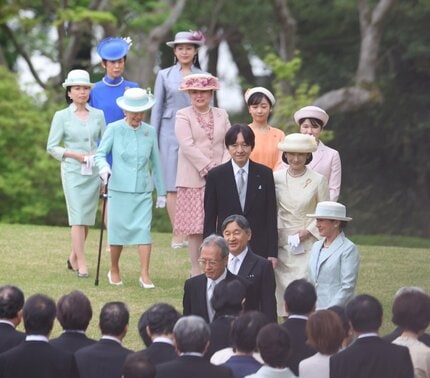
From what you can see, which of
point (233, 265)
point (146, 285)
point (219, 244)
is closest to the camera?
point (219, 244)

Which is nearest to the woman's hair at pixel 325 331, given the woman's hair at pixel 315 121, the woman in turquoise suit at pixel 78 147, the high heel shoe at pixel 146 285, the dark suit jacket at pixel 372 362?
the dark suit jacket at pixel 372 362

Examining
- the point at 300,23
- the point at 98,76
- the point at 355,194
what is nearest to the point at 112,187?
the point at 98,76

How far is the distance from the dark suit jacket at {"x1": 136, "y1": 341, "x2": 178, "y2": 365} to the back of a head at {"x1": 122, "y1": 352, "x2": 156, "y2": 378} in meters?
0.61

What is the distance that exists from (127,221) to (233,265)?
3017 mm

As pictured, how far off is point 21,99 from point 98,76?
3.23m

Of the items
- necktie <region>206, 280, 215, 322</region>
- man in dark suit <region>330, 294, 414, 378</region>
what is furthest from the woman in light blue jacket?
man in dark suit <region>330, 294, 414, 378</region>

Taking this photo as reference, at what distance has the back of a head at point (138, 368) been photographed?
7.43 metres

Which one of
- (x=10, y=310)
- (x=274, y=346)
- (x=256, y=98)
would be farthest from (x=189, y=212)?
(x=274, y=346)

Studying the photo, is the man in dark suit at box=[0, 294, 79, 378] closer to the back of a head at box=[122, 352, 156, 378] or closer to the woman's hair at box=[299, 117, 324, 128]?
the back of a head at box=[122, 352, 156, 378]

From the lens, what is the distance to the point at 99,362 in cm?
827

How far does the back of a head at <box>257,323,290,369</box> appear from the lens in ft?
25.6

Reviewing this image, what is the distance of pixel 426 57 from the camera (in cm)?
3177

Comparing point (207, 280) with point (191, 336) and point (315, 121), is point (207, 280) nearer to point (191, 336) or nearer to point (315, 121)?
point (191, 336)

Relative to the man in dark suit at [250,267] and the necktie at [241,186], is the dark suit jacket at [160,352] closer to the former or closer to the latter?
the man in dark suit at [250,267]
